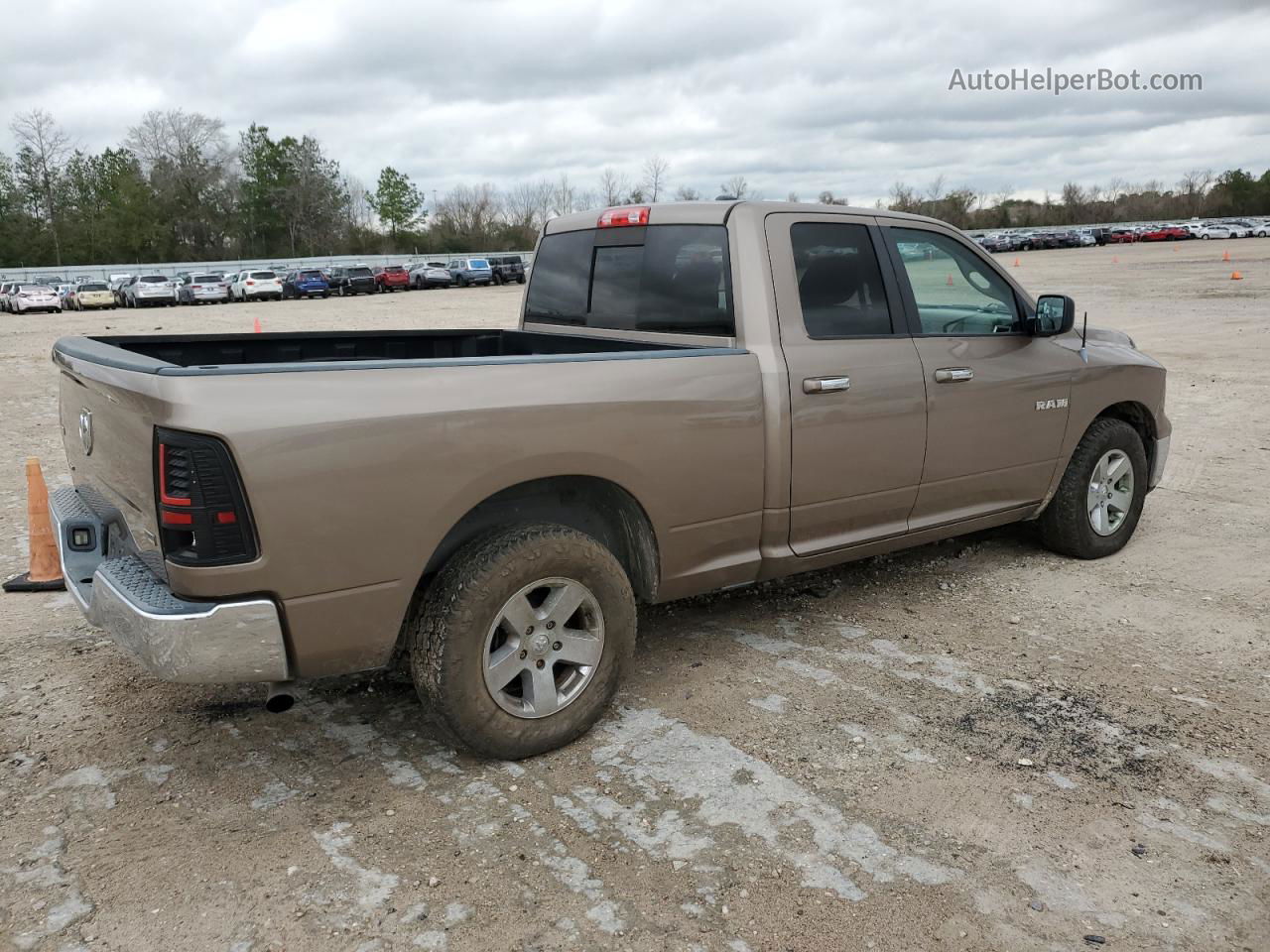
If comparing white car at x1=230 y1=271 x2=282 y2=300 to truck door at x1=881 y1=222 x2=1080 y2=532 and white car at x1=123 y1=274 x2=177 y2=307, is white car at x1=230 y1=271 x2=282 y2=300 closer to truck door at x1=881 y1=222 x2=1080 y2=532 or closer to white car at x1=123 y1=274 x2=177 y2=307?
white car at x1=123 y1=274 x2=177 y2=307

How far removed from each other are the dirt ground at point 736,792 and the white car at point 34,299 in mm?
38516

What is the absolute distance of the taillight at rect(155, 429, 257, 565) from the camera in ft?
9.32

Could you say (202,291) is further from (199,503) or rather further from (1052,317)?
(199,503)

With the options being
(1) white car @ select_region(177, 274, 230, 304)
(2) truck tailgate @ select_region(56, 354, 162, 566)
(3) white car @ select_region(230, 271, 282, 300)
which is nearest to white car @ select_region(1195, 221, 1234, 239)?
(3) white car @ select_region(230, 271, 282, 300)

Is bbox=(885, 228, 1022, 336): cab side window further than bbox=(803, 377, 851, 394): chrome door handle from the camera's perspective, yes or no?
Yes

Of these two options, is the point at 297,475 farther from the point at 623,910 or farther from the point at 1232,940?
the point at 1232,940

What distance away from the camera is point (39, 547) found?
17.6ft

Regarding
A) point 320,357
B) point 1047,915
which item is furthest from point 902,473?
point 320,357

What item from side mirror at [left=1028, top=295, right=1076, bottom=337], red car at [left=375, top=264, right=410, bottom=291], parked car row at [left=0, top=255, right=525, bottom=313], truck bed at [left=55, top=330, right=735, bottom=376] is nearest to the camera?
truck bed at [left=55, top=330, right=735, bottom=376]

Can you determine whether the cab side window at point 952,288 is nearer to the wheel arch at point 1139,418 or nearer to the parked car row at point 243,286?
the wheel arch at point 1139,418

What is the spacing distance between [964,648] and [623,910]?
7.82 feet

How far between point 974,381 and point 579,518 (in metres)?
2.13

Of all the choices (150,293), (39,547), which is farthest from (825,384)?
(150,293)

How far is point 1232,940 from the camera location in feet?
8.68
